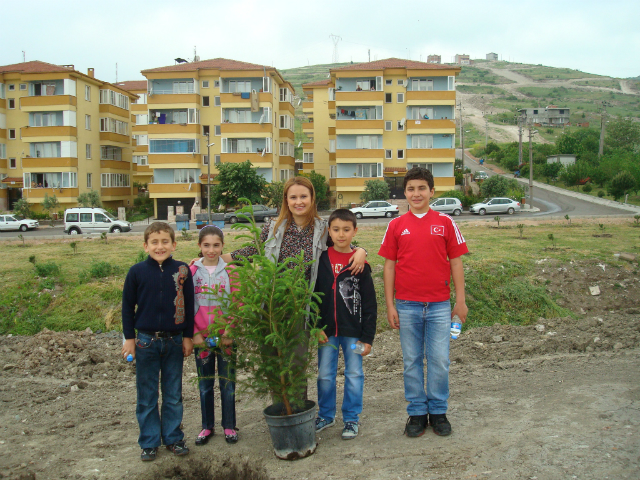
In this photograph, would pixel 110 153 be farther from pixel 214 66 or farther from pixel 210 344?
pixel 210 344

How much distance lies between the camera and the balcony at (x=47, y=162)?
44.4m

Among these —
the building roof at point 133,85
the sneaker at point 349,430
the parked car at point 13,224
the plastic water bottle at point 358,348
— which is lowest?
the sneaker at point 349,430

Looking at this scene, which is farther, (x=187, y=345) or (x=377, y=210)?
(x=377, y=210)

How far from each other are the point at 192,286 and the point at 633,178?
5091 cm

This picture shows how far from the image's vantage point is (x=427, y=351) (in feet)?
14.3

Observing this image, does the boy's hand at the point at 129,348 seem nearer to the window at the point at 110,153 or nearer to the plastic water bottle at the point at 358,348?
the plastic water bottle at the point at 358,348

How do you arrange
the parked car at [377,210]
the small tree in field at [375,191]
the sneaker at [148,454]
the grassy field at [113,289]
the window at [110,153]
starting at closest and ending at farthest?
the sneaker at [148,454], the grassy field at [113,289], the parked car at [377,210], the small tree in field at [375,191], the window at [110,153]

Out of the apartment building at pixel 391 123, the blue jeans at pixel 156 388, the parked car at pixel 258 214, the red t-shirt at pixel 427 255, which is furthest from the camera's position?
the apartment building at pixel 391 123

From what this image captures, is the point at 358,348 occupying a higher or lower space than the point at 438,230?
lower

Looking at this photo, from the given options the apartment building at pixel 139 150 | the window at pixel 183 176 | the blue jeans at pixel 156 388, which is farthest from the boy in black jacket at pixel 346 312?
the apartment building at pixel 139 150

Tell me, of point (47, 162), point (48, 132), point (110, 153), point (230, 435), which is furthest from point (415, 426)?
point (110, 153)

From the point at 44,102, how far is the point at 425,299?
161 ft

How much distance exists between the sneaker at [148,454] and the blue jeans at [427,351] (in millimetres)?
2096

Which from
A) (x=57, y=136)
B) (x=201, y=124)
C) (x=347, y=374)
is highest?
(x=201, y=124)
